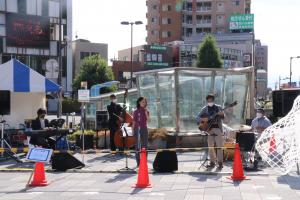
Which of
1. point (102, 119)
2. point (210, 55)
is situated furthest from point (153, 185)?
point (210, 55)

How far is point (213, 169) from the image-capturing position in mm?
12984

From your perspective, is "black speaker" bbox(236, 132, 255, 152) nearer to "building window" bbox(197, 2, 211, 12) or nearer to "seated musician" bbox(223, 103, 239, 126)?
"seated musician" bbox(223, 103, 239, 126)

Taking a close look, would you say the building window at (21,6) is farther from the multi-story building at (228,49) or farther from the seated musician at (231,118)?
the seated musician at (231,118)

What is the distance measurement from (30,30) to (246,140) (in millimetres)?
47387

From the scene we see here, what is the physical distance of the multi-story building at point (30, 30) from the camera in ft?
182

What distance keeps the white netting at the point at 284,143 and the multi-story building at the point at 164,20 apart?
4023 inches

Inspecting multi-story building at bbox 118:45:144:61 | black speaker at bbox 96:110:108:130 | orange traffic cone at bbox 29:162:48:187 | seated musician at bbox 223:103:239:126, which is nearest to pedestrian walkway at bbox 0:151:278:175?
black speaker at bbox 96:110:108:130

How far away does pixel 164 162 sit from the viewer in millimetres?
12617

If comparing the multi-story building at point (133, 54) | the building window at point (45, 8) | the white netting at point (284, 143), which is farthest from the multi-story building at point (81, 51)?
the white netting at point (284, 143)

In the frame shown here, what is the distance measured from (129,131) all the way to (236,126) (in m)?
5.18

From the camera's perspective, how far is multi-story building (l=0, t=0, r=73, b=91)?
55.5m

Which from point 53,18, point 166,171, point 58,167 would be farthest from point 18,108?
point 53,18

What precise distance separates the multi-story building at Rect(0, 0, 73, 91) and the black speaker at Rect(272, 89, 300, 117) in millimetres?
40078

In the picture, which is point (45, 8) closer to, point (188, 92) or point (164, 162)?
point (188, 92)
